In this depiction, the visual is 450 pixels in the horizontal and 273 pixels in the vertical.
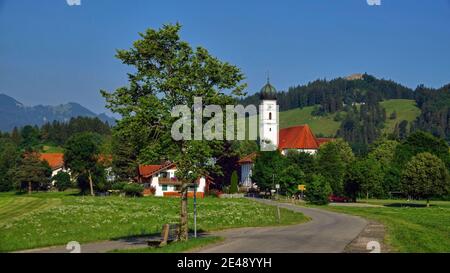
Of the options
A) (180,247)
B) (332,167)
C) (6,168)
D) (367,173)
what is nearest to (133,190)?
(332,167)

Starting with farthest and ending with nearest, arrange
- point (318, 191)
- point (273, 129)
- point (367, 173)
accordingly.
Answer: point (273, 129)
point (367, 173)
point (318, 191)

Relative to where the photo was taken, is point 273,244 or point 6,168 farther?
point 6,168

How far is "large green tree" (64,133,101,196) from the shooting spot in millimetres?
100500

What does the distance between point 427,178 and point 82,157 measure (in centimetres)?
5900

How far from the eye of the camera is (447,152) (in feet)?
351

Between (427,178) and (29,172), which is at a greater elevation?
(29,172)

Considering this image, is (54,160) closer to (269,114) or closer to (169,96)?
(269,114)

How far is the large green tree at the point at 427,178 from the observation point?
73.3 meters

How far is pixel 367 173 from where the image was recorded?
85562 mm

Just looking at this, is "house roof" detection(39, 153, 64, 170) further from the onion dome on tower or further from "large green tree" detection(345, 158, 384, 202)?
"large green tree" detection(345, 158, 384, 202)

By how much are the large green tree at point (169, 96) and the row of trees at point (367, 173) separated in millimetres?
48670

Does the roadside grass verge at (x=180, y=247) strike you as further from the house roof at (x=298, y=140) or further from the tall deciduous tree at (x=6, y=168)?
the house roof at (x=298, y=140)
